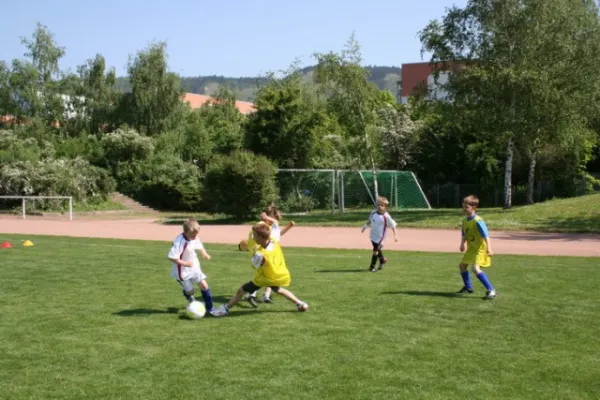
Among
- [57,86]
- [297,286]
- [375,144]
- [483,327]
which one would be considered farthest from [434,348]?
[57,86]

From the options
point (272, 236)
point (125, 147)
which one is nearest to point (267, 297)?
point (272, 236)

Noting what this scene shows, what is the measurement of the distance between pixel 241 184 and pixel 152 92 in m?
27.5

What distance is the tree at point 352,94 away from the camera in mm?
35188

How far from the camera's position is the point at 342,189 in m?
35.5

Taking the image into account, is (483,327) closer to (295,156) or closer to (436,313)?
(436,313)

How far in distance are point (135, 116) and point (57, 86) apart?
762 centimetres

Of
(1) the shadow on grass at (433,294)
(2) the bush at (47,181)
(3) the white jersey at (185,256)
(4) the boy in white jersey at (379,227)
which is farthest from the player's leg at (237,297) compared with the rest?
(2) the bush at (47,181)

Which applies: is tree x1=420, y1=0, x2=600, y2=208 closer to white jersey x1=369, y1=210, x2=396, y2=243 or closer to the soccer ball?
white jersey x1=369, y1=210, x2=396, y2=243

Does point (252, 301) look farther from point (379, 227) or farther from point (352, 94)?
point (352, 94)

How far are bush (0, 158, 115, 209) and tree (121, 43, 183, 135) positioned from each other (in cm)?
1409

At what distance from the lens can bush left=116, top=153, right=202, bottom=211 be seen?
42.4m

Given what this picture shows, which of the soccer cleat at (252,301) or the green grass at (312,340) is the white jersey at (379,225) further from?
the soccer cleat at (252,301)

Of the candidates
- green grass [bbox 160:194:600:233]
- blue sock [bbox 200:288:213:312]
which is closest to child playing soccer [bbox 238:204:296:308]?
blue sock [bbox 200:288:213:312]

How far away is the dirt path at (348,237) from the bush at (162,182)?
41.9 feet
